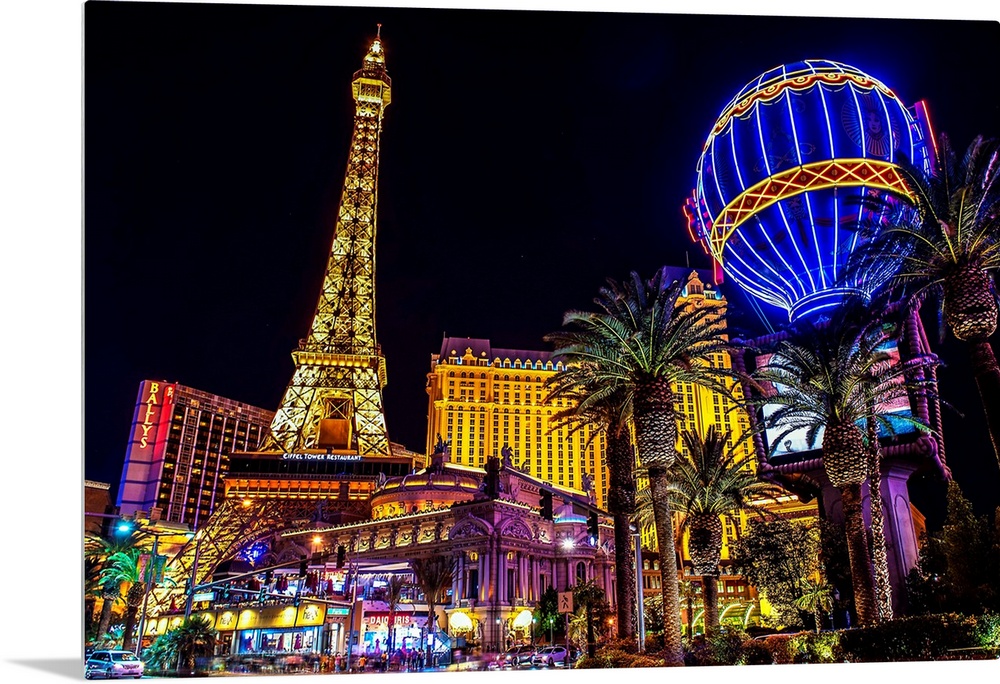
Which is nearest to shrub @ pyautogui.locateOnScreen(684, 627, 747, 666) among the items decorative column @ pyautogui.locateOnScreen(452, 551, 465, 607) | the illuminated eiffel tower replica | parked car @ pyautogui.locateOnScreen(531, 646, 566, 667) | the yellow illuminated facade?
parked car @ pyautogui.locateOnScreen(531, 646, 566, 667)

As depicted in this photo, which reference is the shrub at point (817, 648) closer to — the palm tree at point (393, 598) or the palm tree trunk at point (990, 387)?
the palm tree trunk at point (990, 387)

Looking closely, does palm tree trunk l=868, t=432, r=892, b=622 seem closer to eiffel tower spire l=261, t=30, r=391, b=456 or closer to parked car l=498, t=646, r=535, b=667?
parked car l=498, t=646, r=535, b=667

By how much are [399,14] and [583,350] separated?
54.8ft

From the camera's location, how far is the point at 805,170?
36.0m

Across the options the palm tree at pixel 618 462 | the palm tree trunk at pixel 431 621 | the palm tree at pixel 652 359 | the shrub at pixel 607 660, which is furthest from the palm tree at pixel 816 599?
the palm tree trunk at pixel 431 621

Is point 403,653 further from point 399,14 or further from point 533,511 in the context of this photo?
point 399,14

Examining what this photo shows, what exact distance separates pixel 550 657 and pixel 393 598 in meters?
10.7

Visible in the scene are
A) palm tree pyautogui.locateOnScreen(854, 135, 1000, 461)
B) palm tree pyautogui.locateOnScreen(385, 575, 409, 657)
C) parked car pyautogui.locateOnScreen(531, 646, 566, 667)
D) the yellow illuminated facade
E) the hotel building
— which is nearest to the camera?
palm tree pyautogui.locateOnScreen(854, 135, 1000, 461)

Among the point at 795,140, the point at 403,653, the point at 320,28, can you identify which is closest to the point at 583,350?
the point at 403,653

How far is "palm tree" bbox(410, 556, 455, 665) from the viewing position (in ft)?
137

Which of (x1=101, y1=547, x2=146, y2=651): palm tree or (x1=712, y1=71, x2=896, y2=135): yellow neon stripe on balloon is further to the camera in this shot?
(x1=101, y1=547, x2=146, y2=651): palm tree

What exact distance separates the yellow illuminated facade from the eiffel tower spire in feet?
25.8

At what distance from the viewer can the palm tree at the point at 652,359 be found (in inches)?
1076

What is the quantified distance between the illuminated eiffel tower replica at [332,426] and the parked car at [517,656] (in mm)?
28888
